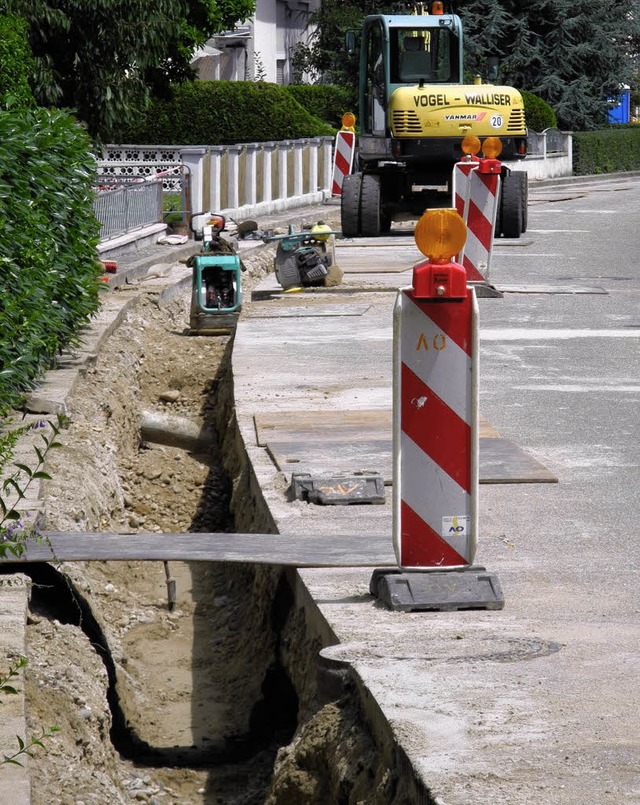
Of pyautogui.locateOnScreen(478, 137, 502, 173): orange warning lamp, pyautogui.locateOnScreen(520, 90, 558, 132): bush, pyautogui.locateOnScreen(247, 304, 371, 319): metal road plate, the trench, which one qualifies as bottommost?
the trench

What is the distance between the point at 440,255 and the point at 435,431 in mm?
605

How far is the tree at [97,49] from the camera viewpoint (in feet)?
49.9

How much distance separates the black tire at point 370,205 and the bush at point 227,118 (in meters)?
11.4

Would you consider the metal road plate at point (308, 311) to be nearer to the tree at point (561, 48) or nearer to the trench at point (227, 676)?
the trench at point (227, 676)

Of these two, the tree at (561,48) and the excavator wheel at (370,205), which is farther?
the tree at (561,48)

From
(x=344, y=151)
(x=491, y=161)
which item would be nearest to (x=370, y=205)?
(x=344, y=151)

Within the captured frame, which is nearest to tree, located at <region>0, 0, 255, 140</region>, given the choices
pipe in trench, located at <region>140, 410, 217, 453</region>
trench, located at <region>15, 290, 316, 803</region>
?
pipe in trench, located at <region>140, 410, 217, 453</region>

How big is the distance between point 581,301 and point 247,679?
8.74 m

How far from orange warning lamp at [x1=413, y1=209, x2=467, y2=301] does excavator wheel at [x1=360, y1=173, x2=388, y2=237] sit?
15.6 m

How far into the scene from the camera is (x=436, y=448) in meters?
4.96

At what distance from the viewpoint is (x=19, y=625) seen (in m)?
5.22

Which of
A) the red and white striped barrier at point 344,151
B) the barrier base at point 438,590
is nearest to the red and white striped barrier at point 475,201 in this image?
the barrier base at point 438,590

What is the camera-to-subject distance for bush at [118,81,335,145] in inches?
1251

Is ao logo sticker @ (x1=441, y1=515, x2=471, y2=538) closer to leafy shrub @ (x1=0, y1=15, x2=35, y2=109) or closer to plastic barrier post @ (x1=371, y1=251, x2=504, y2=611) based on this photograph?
plastic barrier post @ (x1=371, y1=251, x2=504, y2=611)
